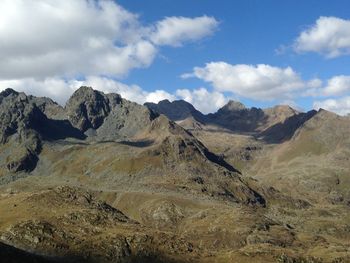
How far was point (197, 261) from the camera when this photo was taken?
198 meters

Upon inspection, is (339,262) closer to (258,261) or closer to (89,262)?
(258,261)

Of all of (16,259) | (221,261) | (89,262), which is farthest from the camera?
(221,261)

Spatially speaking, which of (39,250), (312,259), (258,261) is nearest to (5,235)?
(39,250)

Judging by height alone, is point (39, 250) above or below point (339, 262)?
below

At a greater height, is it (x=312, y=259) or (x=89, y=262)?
(x=312, y=259)

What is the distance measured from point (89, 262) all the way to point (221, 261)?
161 feet

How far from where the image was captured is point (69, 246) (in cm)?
19575

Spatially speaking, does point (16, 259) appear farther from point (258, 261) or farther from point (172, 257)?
point (258, 261)

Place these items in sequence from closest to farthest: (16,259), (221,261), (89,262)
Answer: (16,259) → (89,262) → (221,261)

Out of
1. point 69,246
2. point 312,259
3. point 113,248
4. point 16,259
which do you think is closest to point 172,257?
point 113,248

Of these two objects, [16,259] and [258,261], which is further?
[258,261]

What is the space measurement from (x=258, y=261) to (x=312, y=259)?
21.6 m

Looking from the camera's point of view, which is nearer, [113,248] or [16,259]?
[16,259]

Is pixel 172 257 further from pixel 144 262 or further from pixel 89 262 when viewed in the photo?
pixel 89 262
